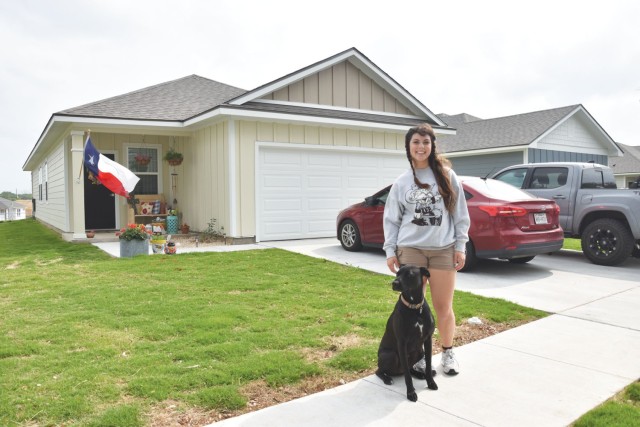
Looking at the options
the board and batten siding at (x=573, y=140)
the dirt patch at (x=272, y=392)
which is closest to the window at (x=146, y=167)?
the dirt patch at (x=272, y=392)

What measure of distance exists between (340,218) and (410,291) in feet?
22.5

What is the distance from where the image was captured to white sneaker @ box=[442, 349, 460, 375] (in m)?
3.43

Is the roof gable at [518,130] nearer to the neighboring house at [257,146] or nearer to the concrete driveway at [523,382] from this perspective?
the neighboring house at [257,146]

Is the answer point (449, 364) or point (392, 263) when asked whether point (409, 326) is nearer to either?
point (392, 263)

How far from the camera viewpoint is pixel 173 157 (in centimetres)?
1309

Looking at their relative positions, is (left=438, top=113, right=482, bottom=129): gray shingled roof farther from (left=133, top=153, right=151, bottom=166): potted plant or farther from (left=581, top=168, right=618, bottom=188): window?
(left=133, top=153, right=151, bottom=166): potted plant

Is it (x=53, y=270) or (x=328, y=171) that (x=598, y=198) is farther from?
(x=53, y=270)

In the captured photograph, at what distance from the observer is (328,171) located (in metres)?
12.1

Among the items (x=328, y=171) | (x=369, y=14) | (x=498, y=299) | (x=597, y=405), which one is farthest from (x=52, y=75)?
(x=597, y=405)

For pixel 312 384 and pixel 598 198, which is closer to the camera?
pixel 312 384

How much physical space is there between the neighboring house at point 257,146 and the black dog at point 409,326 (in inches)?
312

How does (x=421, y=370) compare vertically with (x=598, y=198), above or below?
below

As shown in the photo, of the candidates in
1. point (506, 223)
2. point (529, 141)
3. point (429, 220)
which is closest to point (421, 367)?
point (429, 220)

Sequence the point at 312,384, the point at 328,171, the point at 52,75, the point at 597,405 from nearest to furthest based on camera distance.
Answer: the point at 597,405, the point at 312,384, the point at 328,171, the point at 52,75
